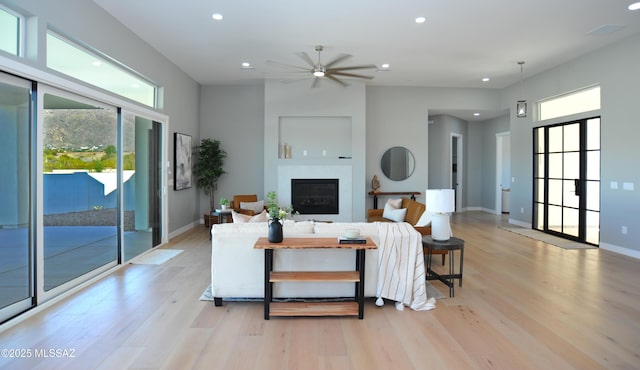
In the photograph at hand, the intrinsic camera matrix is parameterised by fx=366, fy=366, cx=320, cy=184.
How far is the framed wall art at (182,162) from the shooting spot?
6934 millimetres

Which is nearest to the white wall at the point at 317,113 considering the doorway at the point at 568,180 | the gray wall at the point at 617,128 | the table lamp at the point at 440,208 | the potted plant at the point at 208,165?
the potted plant at the point at 208,165

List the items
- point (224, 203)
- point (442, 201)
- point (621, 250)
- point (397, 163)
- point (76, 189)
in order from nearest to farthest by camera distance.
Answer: point (442, 201), point (76, 189), point (621, 250), point (224, 203), point (397, 163)

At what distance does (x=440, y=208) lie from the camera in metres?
3.77

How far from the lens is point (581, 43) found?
5.70m

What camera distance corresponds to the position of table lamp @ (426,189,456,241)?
12.4 feet

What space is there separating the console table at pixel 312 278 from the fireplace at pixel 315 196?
4.79 m

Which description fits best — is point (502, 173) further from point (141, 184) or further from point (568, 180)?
point (141, 184)

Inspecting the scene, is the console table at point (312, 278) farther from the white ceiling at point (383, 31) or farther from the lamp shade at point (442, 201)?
the white ceiling at point (383, 31)

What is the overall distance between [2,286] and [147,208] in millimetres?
2641

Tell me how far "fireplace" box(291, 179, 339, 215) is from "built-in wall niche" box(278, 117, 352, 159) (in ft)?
2.06

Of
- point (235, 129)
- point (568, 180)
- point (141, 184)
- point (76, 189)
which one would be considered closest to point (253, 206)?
point (141, 184)

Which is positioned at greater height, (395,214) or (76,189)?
(76,189)

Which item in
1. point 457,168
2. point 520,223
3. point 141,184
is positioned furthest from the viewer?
point 457,168

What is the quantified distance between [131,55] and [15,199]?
109 inches
